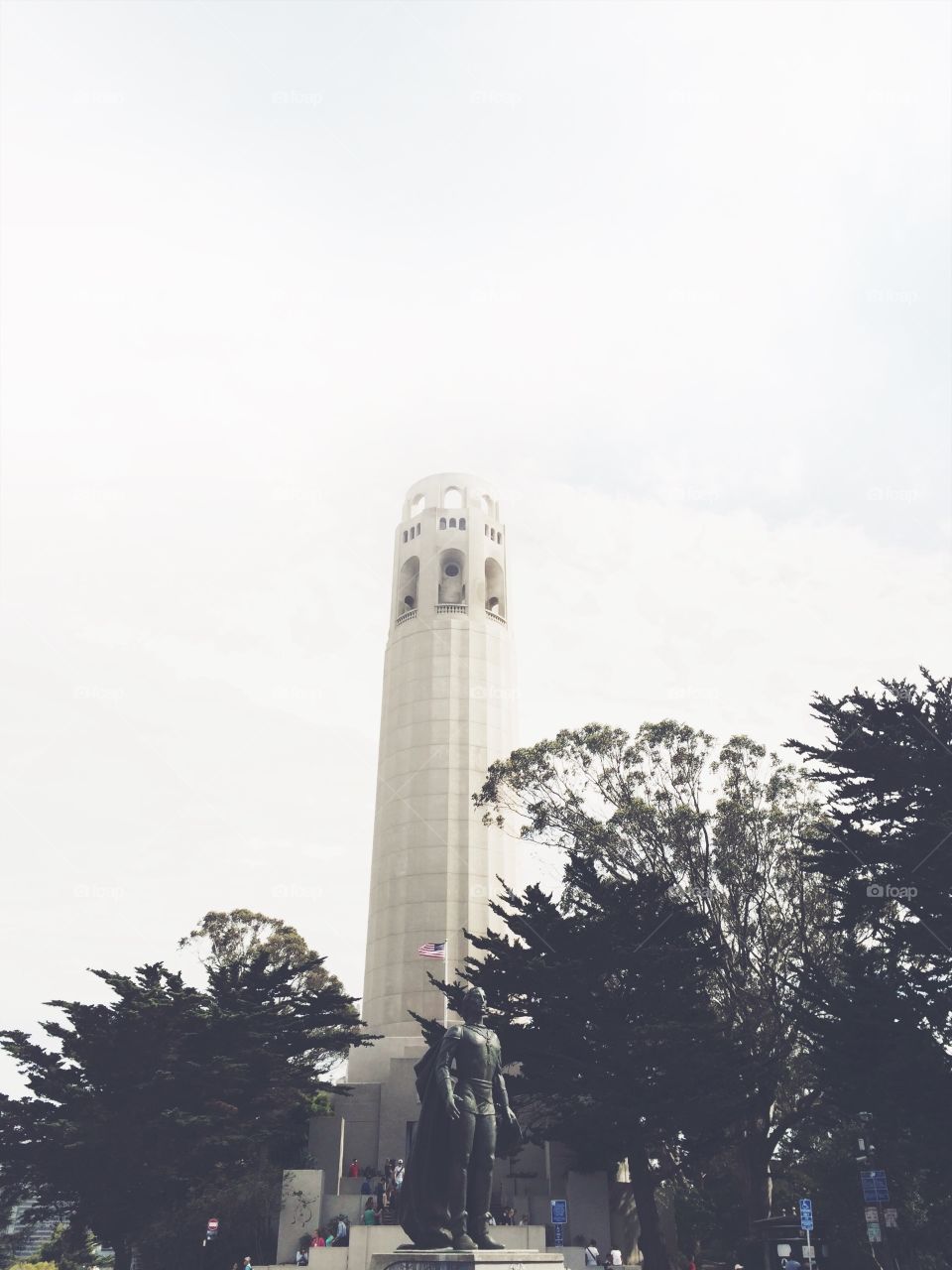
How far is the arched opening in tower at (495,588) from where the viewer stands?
5203 cm

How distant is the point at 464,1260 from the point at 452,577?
4354cm

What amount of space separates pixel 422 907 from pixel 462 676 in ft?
37.5

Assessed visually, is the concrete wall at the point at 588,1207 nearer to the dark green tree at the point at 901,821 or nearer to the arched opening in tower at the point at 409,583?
the dark green tree at the point at 901,821

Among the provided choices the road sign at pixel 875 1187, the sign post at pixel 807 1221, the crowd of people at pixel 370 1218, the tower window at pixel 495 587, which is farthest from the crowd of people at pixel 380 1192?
the tower window at pixel 495 587

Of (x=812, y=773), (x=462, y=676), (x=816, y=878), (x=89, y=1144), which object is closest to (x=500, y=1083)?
(x=812, y=773)

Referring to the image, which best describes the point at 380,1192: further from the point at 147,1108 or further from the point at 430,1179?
the point at 430,1179

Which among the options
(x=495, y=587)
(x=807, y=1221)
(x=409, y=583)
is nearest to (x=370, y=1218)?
(x=807, y=1221)

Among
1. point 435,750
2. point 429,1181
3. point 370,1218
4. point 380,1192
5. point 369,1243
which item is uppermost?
point 435,750

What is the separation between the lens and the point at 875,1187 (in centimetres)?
2077

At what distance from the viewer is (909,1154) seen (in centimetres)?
2016

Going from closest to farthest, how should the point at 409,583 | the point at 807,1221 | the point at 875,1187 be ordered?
the point at 875,1187 < the point at 807,1221 < the point at 409,583

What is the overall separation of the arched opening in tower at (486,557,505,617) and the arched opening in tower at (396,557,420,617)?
3.92 metres

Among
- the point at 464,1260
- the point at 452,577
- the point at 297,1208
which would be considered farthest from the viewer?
the point at 452,577

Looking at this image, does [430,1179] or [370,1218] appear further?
[370,1218]
